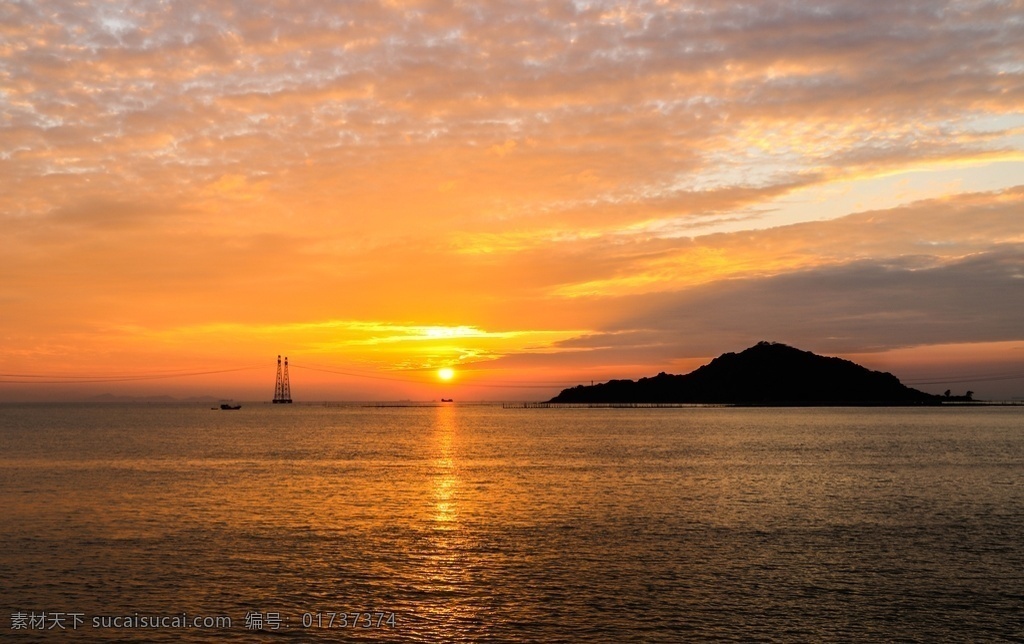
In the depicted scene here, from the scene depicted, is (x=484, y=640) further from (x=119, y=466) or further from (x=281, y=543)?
(x=119, y=466)

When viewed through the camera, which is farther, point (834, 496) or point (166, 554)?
point (834, 496)

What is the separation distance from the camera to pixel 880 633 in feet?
88.6

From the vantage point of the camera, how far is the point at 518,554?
3912cm

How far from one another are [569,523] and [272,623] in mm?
23596

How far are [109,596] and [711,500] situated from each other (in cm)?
4075

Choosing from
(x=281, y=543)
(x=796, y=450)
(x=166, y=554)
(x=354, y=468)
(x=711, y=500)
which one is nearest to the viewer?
(x=166, y=554)

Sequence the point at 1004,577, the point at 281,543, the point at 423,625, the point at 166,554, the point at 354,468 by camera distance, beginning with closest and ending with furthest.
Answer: the point at 423,625
the point at 1004,577
the point at 166,554
the point at 281,543
the point at 354,468

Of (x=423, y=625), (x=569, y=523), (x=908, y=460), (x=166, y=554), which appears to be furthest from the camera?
(x=908, y=460)

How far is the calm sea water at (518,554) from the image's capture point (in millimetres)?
28156

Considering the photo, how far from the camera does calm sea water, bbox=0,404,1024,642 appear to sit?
28.2 meters

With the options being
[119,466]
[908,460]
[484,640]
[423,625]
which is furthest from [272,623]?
[908,460]

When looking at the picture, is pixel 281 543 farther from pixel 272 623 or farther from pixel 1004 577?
pixel 1004 577

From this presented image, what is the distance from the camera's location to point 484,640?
26.2 meters

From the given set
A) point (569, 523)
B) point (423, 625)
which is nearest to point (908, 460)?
point (569, 523)
